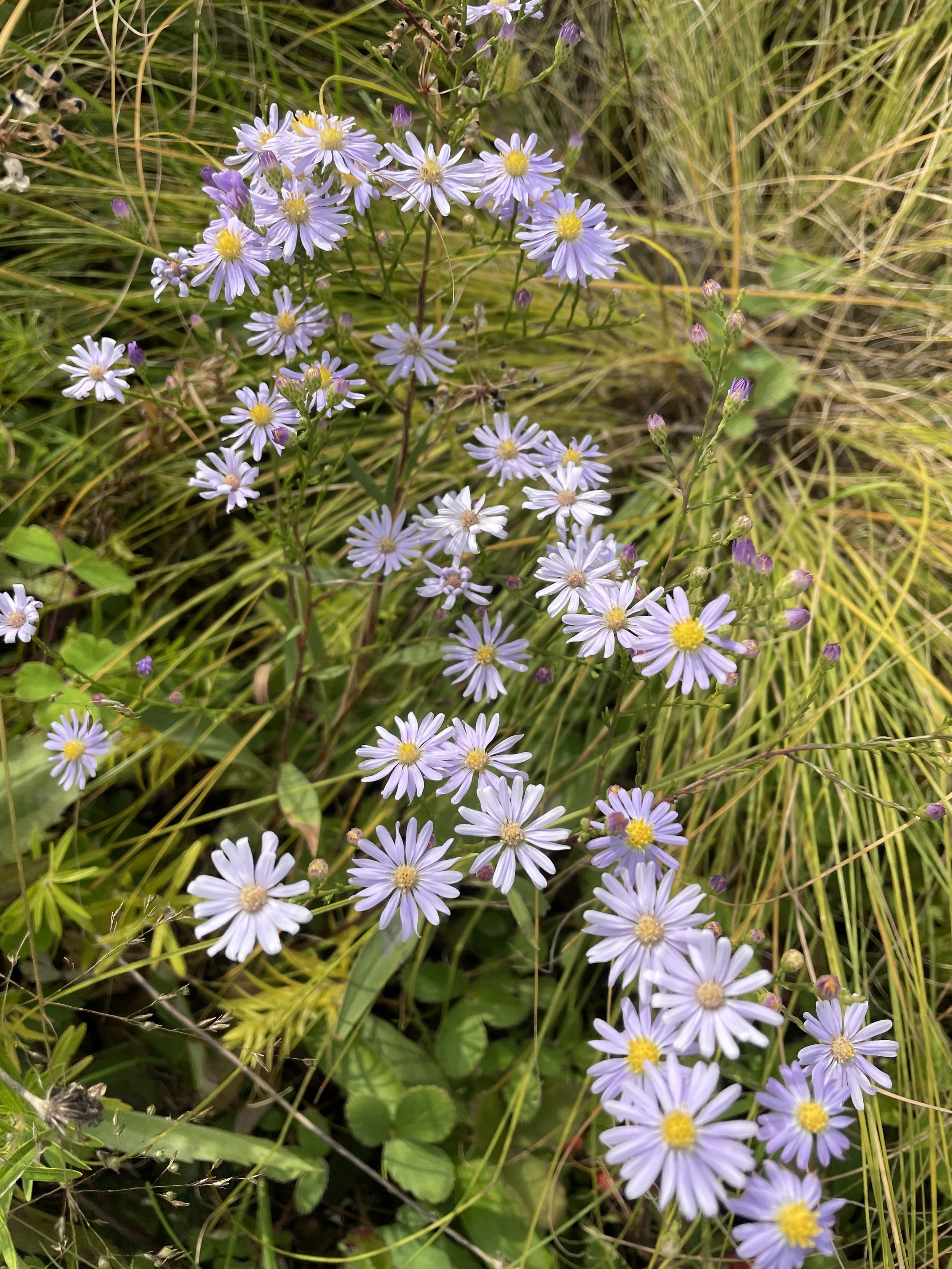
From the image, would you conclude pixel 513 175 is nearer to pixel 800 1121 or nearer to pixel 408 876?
pixel 408 876

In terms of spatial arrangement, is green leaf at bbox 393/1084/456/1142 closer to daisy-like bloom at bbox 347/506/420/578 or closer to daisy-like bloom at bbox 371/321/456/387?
daisy-like bloom at bbox 347/506/420/578

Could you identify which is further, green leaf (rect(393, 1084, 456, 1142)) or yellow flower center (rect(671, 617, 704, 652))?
green leaf (rect(393, 1084, 456, 1142))

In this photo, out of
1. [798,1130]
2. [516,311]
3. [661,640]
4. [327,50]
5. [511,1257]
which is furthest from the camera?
[327,50]

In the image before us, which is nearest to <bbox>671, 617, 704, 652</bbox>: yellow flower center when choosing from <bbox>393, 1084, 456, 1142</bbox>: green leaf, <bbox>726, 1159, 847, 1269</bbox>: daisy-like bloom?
<bbox>726, 1159, 847, 1269</bbox>: daisy-like bloom

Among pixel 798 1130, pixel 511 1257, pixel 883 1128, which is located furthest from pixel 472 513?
pixel 883 1128

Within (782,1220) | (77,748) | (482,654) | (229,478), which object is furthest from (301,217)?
(782,1220)

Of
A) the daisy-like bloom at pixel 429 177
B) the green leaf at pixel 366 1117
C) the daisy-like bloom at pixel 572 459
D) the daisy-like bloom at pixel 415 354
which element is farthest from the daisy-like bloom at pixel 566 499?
the green leaf at pixel 366 1117

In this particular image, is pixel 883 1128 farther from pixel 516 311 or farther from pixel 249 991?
pixel 516 311
